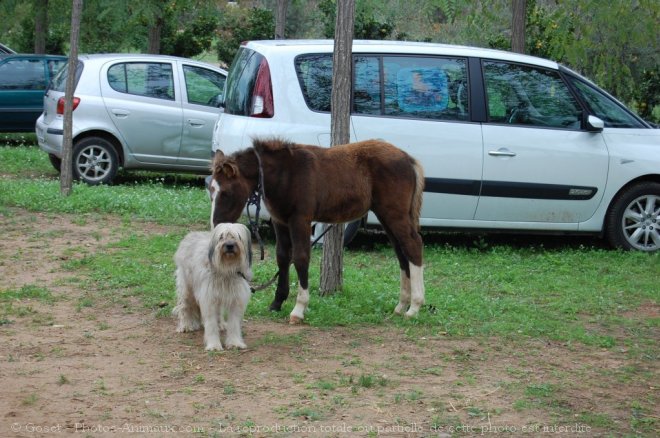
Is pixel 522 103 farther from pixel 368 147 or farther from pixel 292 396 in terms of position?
pixel 292 396

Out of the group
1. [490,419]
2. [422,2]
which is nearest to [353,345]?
[490,419]

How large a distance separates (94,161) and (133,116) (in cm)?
88

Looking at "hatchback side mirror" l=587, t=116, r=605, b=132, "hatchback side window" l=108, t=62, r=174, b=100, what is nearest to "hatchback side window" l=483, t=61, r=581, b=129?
"hatchback side mirror" l=587, t=116, r=605, b=132

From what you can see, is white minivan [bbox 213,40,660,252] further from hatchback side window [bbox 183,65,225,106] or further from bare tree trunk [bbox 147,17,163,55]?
bare tree trunk [bbox 147,17,163,55]

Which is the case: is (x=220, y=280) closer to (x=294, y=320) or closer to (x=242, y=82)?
(x=294, y=320)

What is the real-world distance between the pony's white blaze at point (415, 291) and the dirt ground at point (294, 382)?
0.37 metres

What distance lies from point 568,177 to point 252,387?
5544 millimetres

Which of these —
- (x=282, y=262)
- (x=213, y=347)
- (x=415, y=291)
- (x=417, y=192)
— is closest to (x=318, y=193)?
(x=282, y=262)

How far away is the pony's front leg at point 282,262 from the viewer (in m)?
7.67

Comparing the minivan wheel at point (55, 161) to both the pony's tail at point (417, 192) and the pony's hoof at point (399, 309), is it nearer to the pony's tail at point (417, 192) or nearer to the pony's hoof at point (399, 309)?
the pony's tail at point (417, 192)

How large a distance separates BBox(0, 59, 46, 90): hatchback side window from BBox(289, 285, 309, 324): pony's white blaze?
489 inches

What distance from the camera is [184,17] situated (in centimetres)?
2553

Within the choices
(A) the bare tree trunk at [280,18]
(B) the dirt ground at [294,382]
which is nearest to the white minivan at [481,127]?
(B) the dirt ground at [294,382]

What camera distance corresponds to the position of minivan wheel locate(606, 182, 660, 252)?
10492 mm
